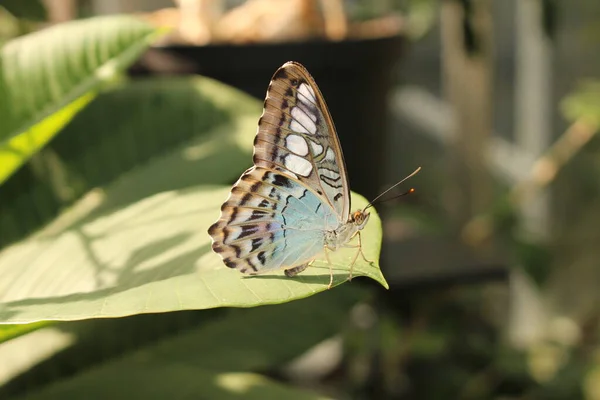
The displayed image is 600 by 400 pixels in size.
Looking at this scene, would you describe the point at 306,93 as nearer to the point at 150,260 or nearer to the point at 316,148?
the point at 316,148

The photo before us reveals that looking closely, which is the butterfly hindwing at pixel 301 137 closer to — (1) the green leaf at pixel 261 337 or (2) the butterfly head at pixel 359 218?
(2) the butterfly head at pixel 359 218

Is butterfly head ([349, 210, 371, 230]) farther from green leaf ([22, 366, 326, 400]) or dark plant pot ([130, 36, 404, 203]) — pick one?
dark plant pot ([130, 36, 404, 203])

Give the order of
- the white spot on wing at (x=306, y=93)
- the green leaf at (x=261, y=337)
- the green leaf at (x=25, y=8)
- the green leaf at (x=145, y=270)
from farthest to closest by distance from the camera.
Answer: the green leaf at (x=25, y=8)
the green leaf at (x=261, y=337)
the white spot on wing at (x=306, y=93)
the green leaf at (x=145, y=270)

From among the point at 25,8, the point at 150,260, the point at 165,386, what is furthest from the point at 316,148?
the point at 25,8

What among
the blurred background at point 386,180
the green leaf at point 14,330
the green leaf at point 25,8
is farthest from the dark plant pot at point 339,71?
the green leaf at point 14,330

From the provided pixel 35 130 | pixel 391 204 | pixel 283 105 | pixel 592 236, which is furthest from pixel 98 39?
pixel 592 236

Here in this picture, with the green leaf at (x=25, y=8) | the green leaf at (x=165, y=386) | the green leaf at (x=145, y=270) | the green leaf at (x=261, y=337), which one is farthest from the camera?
the green leaf at (x=25, y=8)

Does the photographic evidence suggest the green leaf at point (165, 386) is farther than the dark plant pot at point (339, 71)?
No
